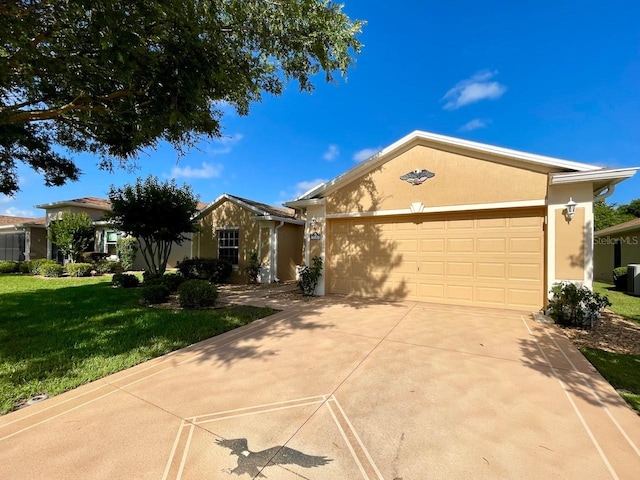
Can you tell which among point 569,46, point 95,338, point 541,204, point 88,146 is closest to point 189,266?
point 88,146

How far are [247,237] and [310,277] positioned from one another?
5.53 m

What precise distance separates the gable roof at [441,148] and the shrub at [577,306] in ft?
9.16

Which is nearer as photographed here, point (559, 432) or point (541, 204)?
point (559, 432)

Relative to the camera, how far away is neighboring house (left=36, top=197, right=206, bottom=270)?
1783 centimetres

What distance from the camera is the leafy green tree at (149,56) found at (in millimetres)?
4344

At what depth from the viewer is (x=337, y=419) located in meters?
2.79

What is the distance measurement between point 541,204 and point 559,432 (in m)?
5.94

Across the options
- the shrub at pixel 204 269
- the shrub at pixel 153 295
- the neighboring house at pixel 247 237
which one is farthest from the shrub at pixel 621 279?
the shrub at pixel 153 295

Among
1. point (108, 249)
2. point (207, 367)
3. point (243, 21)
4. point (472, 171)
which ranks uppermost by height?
point (243, 21)

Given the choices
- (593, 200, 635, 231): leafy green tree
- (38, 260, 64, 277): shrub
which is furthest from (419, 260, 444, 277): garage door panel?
(593, 200, 635, 231): leafy green tree

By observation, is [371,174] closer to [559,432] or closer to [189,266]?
[559,432]

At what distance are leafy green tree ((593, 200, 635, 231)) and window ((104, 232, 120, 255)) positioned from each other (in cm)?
4177

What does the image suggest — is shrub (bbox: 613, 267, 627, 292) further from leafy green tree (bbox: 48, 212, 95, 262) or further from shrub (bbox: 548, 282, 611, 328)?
leafy green tree (bbox: 48, 212, 95, 262)

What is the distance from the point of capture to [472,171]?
25.0ft
